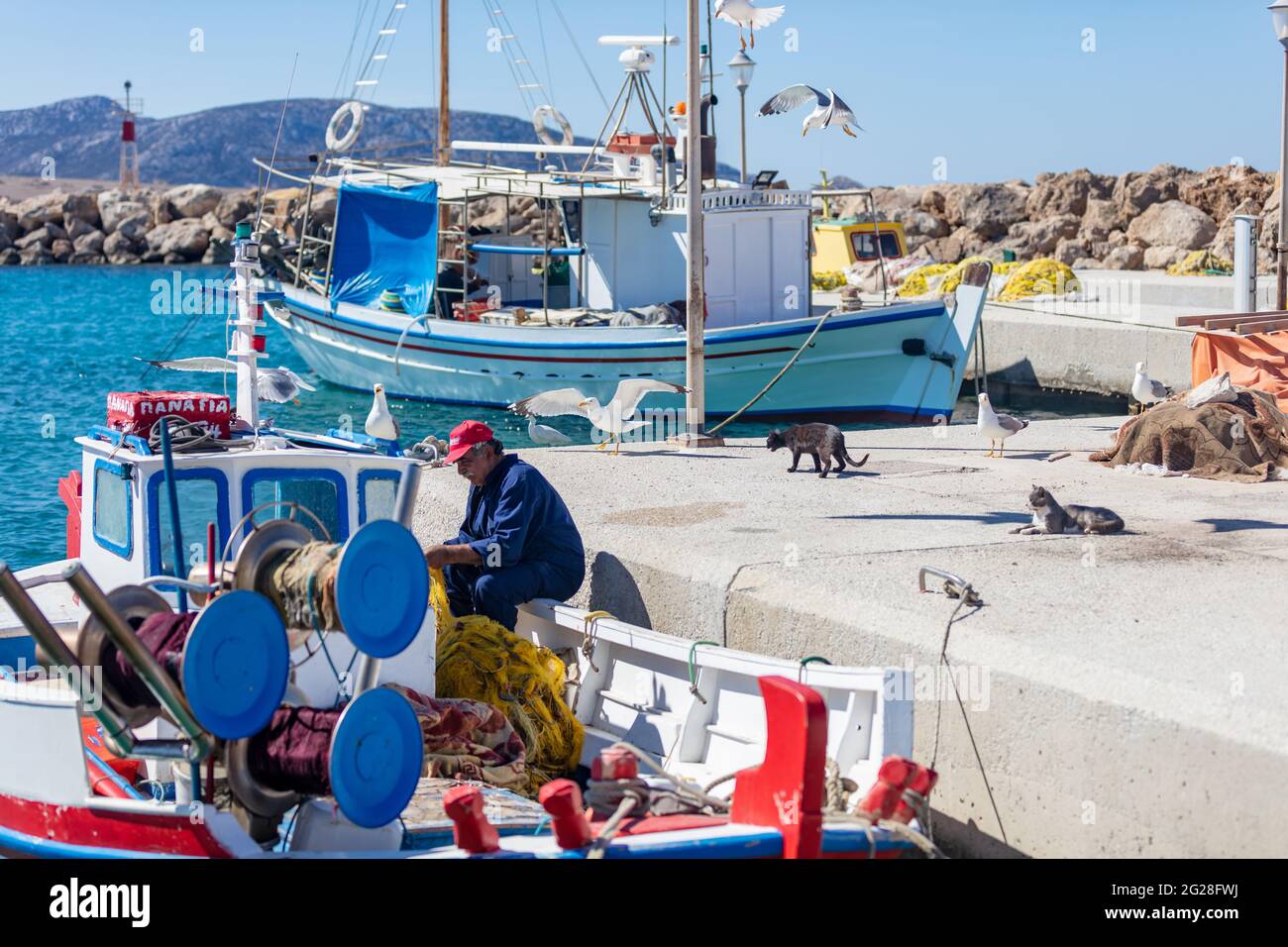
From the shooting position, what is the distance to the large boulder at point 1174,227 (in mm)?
36125

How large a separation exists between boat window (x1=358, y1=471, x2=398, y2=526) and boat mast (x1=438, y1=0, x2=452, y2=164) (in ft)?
69.7

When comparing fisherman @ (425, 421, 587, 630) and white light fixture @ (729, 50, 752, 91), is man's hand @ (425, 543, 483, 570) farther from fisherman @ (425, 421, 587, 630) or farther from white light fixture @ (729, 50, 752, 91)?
white light fixture @ (729, 50, 752, 91)

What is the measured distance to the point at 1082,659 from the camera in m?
5.63

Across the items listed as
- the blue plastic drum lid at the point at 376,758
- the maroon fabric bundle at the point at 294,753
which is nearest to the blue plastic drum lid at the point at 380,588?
the blue plastic drum lid at the point at 376,758

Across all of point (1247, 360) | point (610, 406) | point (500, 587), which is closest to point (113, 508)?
point (500, 587)

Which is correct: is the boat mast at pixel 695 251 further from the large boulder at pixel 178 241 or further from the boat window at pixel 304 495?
the large boulder at pixel 178 241

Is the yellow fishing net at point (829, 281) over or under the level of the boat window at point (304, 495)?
over

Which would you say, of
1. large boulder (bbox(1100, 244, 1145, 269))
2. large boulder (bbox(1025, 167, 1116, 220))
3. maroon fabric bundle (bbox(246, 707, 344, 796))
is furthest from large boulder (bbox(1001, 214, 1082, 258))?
maroon fabric bundle (bbox(246, 707, 344, 796))

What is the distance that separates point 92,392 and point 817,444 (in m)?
21.5

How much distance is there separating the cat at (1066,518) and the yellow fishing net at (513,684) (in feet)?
9.02

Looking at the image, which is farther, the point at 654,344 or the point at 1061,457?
the point at 654,344
